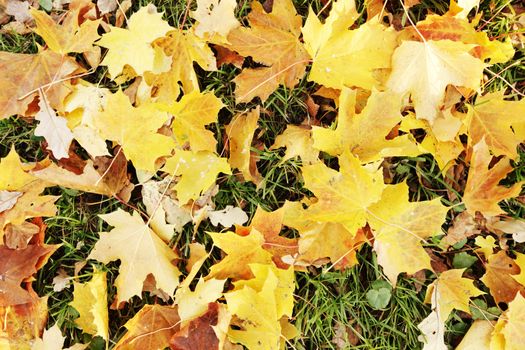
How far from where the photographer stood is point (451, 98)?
1.66 meters

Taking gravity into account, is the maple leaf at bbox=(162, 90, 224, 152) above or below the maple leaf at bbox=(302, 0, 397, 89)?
below

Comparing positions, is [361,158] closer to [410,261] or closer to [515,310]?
[410,261]

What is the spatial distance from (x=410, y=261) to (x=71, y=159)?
1131 millimetres


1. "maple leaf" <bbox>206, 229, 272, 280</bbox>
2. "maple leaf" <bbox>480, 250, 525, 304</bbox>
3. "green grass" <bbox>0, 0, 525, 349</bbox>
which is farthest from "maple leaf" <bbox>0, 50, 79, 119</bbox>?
"maple leaf" <bbox>480, 250, 525, 304</bbox>

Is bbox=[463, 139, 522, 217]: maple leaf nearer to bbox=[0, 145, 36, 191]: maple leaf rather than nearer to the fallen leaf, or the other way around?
the fallen leaf

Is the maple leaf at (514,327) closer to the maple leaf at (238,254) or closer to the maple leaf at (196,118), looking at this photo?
the maple leaf at (238,254)

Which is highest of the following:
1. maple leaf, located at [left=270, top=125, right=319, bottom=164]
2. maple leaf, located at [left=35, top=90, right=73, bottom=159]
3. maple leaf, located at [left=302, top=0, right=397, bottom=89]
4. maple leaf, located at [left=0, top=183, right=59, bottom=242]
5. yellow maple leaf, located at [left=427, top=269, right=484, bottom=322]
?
maple leaf, located at [left=302, top=0, right=397, bottom=89]

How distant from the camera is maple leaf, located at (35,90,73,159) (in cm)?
168

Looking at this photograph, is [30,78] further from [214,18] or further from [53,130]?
[214,18]

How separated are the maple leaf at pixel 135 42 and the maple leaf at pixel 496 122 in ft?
3.23

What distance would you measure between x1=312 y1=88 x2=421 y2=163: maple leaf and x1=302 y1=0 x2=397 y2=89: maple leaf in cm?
8

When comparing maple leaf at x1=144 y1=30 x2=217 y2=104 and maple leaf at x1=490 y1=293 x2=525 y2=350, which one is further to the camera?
maple leaf at x1=144 y1=30 x2=217 y2=104

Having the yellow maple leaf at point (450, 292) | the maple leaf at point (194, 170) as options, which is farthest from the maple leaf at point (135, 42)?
the yellow maple leaf at point (450, 292)

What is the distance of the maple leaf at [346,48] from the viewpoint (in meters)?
1.55
